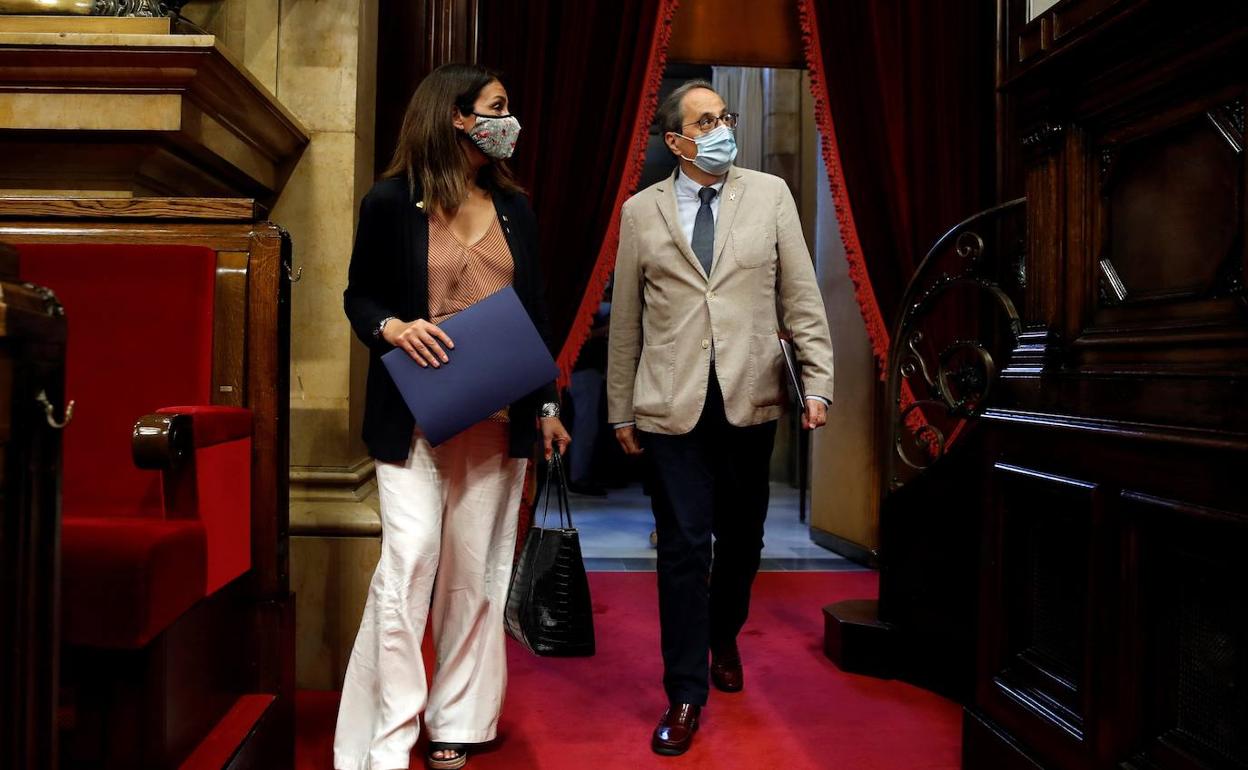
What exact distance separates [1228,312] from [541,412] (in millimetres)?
1292

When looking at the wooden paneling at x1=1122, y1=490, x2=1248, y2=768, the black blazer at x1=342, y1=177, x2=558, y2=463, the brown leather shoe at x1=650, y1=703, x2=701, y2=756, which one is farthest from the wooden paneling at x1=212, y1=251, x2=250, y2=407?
the wooden paneling at x1=1122, y1=490, x2=1248, y2=768

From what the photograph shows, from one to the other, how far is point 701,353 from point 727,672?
3.05 ft

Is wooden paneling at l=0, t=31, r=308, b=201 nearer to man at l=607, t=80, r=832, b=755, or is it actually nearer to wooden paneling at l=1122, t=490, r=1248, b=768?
man at l=607, t=80, r=832, b=755

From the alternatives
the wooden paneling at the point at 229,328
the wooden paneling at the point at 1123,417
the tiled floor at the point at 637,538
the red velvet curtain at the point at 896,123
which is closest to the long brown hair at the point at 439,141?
the wooden paneling at the point at 229,328

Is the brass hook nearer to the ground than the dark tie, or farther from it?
nearer to the ground

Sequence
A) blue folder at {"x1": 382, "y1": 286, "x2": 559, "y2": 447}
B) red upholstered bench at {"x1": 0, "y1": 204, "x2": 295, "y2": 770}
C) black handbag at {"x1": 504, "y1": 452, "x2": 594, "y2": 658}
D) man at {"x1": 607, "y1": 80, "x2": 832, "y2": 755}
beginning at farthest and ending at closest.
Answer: man at {"x1": 607, "y1": 80, "x2": 832, "y2": 755}
black handbag at {"x1": 504, "y1": 452, "x2": 594, "y2": 658}
blue folder at {"x1": 382, "y1": 286, "x2": 559, "y2": 447}
red upholstered bench at {"x1": 0, "y1": 204, "x2": 295, "y2": 770}

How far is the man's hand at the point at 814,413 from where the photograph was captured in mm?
2133

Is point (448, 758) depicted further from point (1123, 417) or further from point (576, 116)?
point (576, 116)

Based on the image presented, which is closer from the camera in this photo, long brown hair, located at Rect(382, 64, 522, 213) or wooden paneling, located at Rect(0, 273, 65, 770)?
wooden paneling, located at Rect(0, 273, 65, 770)

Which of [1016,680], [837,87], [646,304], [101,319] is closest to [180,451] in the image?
[101,319]

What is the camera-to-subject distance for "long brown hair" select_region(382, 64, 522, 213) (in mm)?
1869

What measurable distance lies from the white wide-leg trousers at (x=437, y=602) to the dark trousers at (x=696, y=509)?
1.15ft

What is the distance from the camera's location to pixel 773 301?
2246 millimetres

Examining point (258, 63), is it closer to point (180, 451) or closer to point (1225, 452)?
point (180, 451)
